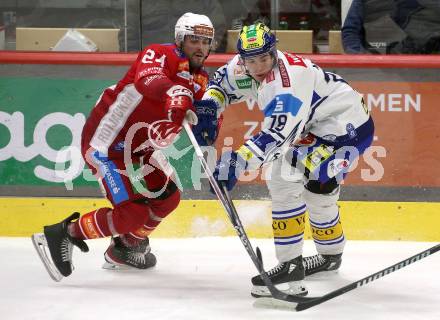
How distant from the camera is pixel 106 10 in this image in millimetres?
5277

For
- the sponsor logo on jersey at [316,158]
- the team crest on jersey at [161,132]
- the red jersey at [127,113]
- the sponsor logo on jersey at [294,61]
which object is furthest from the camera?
the team crest on jersey at [161,132]

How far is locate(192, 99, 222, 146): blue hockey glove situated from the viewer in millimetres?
4188

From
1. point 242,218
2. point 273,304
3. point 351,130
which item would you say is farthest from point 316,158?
point 242,218

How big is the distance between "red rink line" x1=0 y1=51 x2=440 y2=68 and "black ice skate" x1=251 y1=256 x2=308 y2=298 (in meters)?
1.53

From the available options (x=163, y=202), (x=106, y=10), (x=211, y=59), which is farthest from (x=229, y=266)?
(x=106, y=10)

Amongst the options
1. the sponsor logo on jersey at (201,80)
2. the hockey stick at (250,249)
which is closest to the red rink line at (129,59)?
the sponsor logo on jersey at (201,80)

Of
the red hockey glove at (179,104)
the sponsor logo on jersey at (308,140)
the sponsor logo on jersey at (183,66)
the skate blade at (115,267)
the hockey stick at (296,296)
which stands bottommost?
the skate blade at (115,267)

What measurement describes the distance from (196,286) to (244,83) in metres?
Answer: 0.91

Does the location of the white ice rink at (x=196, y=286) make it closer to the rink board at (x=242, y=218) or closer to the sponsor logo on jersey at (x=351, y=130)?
the rink board at (x=242, y=218)

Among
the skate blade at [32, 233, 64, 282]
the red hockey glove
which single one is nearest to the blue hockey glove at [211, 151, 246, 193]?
the red hockey glove

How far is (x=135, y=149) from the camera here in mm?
4355

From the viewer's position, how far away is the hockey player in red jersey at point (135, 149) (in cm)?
413

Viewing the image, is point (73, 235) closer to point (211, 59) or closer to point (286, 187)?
point (286, 187)

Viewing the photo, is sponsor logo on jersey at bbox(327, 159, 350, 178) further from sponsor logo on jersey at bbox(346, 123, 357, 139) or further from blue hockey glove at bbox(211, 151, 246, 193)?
blue hockey glove at bbox(211, 151, 246, 193)
